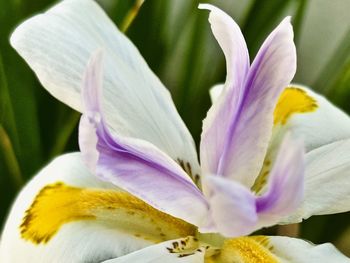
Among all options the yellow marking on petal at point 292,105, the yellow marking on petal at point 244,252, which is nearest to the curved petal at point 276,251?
the yellow marking on petal at point 244,252

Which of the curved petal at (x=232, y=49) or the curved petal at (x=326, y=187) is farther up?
the curved petal at (x=232, y=49)

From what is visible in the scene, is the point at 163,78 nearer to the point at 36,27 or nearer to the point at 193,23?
the point at 193,23

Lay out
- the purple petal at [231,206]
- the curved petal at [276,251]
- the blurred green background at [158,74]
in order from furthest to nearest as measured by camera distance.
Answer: the blurred green background at [158,74], the curved petal at [276,251], the purple petal at [231,206]

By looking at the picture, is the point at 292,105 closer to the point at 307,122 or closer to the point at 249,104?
the point at 307,122

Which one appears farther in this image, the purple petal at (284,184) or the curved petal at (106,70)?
the curved petal at (106,70)

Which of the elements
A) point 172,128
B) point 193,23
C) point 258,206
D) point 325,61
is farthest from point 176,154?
point 325,61

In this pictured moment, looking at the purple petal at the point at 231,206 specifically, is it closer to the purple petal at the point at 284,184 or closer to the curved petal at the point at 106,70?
the purple petal at the point at 284,184
